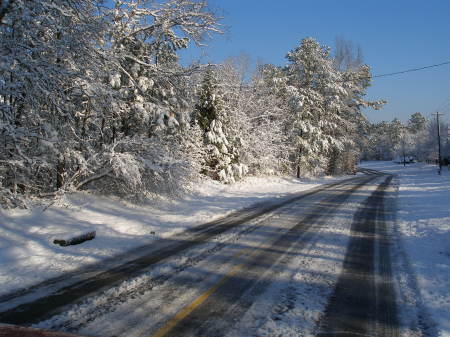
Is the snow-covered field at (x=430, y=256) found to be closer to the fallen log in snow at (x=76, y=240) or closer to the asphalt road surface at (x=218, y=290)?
the asphalt road surface at (x=218, y=290)

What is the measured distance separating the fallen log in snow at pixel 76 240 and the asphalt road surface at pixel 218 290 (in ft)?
5.39

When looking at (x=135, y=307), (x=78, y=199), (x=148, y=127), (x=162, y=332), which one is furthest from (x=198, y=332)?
(x=148, y=127)

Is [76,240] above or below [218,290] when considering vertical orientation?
above

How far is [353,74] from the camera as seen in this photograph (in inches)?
1795

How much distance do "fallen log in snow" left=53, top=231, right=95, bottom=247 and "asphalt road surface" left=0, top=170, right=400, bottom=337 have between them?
1641 millimetres

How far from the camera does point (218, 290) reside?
5.84 meters

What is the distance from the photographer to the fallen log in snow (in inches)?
333

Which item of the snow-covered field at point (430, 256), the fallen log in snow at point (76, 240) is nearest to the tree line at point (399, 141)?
the snow-covered field at point (430, 256)

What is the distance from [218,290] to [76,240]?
468 cm

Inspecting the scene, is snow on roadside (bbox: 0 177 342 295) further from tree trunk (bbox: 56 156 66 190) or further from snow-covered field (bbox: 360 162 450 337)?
snow-covered field (bbox: 360 162 450 337)

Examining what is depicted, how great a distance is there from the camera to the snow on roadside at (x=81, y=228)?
704cm

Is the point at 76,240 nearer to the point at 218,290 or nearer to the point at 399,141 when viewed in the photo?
the point at 218,290

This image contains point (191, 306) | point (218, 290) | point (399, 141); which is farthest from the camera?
point (399, 141)

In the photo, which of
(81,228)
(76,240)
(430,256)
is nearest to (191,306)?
(76,240)
